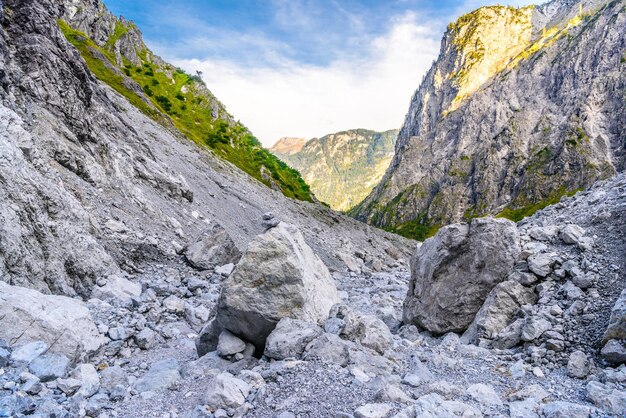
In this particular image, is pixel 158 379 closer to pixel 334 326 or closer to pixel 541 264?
pixel 334 326

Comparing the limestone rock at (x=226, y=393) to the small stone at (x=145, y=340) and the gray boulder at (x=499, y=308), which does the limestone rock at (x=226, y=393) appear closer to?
the small stone at (x=145, y=340)

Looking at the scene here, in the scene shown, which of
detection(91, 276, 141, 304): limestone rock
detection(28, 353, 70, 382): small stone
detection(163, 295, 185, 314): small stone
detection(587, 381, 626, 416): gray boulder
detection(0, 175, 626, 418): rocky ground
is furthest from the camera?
detection(163, 295, 185, 314): small stone

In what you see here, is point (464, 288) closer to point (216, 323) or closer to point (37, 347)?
point (216, 323)

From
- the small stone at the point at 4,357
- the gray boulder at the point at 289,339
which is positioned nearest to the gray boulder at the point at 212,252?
the gray boulder at the point at 289,339

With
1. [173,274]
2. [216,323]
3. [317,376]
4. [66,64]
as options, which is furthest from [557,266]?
[66,64]

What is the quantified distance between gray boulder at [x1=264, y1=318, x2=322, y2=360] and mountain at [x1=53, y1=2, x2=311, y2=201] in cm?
7605

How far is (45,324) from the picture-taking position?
30.4 feet

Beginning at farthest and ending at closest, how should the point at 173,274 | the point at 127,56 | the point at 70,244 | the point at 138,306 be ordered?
the point at 127,56 → the point at 173,274 → the point at 70,244 → the point at 138,306

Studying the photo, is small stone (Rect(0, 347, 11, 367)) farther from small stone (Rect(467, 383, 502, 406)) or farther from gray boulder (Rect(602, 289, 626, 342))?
gray boulder (Rect(602, 289, 626, 342))

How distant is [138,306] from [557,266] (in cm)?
1506

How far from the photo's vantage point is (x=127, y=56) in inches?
4808

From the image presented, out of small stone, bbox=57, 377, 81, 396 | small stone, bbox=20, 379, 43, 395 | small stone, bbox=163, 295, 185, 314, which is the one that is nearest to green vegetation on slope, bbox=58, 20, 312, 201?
small stone, bbox=163, 295, 185, 314

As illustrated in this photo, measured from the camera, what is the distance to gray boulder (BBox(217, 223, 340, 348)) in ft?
34.3

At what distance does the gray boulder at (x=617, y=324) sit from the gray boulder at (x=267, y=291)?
7522mm
